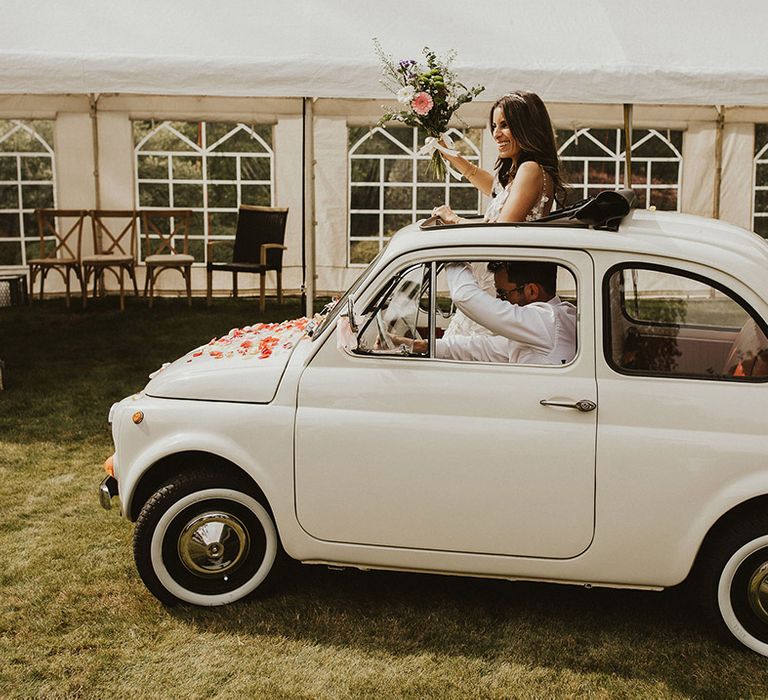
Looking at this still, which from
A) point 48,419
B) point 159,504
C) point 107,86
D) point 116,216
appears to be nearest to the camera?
point 159,504

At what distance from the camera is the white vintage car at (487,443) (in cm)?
342

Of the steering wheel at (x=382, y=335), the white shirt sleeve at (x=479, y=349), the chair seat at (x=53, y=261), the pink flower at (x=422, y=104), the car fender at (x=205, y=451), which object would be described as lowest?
the car fender at (x=205, y=451)

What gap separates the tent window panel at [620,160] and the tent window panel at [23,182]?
6768mm

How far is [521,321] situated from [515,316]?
29 mm

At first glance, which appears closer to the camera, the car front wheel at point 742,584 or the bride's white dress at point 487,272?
the car front wheel at point 742,584

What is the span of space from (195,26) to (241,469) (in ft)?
17.0

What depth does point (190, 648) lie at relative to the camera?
11.9 ft

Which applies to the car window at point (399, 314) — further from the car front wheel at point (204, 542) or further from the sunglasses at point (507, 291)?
the car front wheel at point (204, 542)

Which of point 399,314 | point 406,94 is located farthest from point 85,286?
point 399,314

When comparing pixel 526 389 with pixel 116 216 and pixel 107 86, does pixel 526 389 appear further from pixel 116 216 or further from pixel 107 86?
pixel 116 216

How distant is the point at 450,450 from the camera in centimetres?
352

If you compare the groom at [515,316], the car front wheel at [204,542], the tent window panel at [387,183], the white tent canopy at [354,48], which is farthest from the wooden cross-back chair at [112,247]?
the groom at [515,316]

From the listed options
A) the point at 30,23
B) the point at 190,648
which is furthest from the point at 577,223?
the point at 30,23

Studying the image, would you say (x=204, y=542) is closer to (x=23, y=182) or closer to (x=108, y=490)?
(x=108, y=490)
